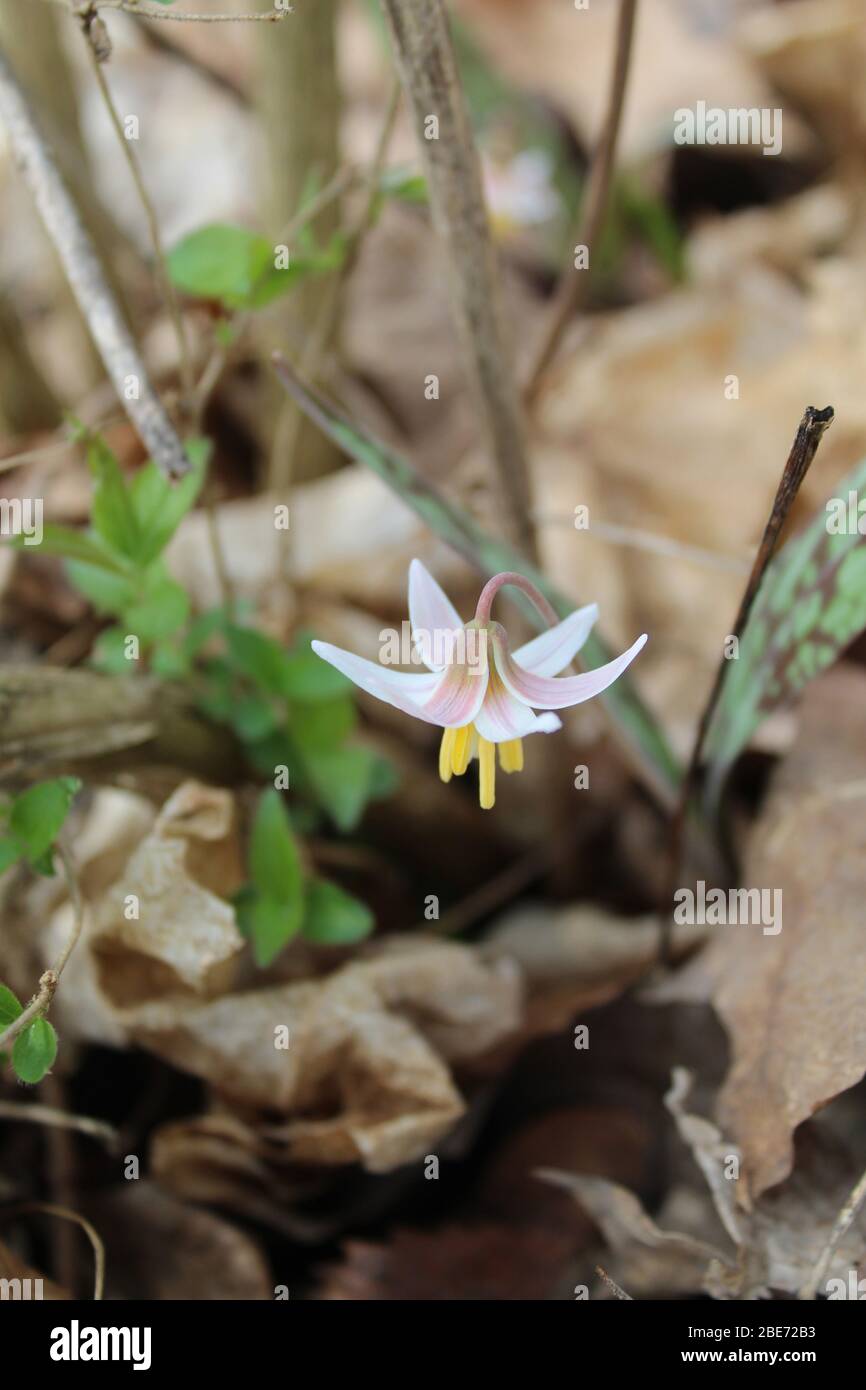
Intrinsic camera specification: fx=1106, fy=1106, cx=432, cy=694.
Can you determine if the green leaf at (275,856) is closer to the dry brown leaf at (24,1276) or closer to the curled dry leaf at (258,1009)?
the curled dry leaf at (258,1009)

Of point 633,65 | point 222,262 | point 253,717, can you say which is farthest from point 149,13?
point 633,65

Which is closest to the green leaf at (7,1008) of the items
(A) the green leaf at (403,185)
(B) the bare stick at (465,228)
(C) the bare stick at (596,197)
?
(B) the bare stick at (465,228)

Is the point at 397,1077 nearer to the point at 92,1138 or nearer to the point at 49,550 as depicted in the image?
the point at 92,1138

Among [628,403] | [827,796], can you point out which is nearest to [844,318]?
[628,403]

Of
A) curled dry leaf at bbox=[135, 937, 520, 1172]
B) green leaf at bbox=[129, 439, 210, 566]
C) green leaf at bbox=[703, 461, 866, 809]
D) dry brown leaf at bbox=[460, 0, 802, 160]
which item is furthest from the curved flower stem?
dry brown leaf at bbox=[460, 0, 802, 160]

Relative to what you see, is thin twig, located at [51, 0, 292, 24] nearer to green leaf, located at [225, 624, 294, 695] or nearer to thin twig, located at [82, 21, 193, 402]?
thin twig, located at [82, 21, 193, 402]
